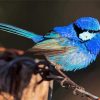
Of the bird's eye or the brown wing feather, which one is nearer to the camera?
the brown wing feather

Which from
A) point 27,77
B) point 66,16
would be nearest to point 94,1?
point 66,16

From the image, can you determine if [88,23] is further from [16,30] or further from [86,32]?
[16,30]

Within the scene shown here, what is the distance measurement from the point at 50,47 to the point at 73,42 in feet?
0.61

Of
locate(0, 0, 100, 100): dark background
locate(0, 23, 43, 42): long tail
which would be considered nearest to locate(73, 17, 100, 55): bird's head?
locate(0, 23, 43, 42): long tail

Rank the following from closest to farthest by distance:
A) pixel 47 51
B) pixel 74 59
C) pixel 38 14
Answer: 1. pixel 47 51
2. pixel 74 59
3. pixel 38 14

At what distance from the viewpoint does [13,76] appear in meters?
1.71

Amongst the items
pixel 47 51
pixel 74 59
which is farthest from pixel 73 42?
pixel 47 51

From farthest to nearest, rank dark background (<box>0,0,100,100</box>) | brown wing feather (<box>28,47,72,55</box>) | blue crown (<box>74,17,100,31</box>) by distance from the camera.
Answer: dark background (<box>0,0,100,100</box>) < blue crown (<box>74,17,100,31</box>) < brown wing feather (<box>28,47,72,55</box>)

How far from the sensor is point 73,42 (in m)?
2.76

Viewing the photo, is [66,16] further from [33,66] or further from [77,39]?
[33,66]

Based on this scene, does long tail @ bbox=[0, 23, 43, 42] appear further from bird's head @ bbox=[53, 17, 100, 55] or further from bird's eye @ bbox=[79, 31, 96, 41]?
bird's eye @ bbox=[79, 31, 96, 41]

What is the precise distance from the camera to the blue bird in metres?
2.63

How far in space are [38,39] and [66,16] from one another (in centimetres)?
209

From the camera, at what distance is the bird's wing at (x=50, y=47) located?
247 cm
